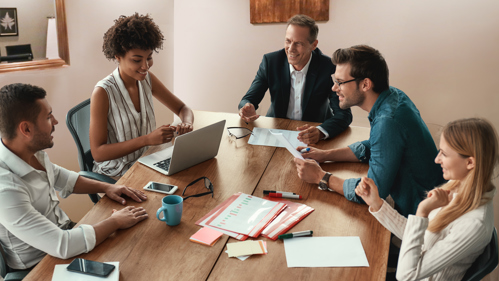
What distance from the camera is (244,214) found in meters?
1.60

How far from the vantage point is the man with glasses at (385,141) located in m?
1.72

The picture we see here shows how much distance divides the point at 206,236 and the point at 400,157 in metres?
0.85

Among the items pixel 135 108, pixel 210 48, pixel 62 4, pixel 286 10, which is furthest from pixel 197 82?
pixel 135 108

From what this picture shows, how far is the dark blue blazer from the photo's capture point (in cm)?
287

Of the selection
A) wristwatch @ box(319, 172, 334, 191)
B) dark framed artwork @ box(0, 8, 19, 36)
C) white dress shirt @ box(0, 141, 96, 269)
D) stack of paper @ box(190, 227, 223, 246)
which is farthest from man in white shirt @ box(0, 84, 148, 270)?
dark framed artwork @ box(0, 8, 19, 36)

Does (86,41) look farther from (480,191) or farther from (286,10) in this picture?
(480,191)

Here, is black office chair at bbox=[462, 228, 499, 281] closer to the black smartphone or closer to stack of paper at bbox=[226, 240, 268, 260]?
stack of paper at bbox=[226, 240, 268, 260]

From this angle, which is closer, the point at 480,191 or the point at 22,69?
the point at 480,191

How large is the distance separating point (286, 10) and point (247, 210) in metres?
2.80

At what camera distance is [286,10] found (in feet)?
13.0

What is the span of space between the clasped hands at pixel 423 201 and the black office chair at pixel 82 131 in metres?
1.35

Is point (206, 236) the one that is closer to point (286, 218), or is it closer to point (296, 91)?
point (286, 218)

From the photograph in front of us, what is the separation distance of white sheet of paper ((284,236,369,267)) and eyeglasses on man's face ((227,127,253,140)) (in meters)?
1.04

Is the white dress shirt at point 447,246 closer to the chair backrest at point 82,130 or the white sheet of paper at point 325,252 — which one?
the white sheet of paper at point 325,252
